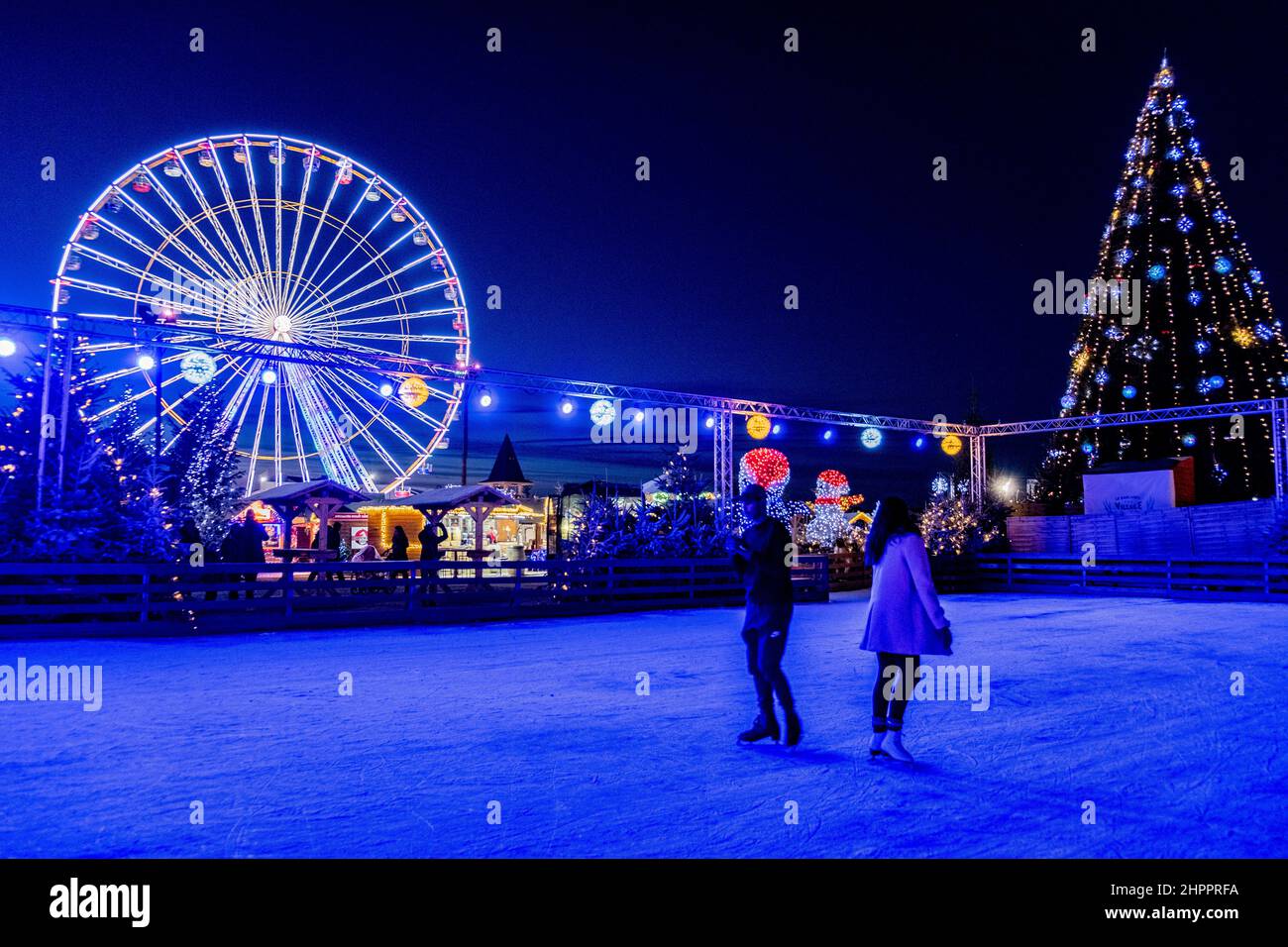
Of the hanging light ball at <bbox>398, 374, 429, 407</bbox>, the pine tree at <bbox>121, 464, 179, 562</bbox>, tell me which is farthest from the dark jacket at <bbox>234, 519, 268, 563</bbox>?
the hanging light ball at <bbox>398, 374, 429, 407</bbox>

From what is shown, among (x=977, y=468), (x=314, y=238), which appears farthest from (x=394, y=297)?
(x=977, y=468)

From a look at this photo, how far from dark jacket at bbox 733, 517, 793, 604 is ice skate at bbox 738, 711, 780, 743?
69 cm

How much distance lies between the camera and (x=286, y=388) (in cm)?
2069

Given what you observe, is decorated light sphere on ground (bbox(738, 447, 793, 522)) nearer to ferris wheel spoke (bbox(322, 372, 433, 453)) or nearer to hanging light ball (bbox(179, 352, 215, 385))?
ferris wheel spoke (bbox(322, 372, 433, 453))

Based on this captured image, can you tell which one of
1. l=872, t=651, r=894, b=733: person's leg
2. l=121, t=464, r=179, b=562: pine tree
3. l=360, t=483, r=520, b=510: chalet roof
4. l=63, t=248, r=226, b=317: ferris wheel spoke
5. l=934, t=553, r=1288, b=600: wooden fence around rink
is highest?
l=63, t=248, r=226, b=317: ferris wheel spoke

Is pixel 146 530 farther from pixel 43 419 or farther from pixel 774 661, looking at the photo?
pixel 774 661

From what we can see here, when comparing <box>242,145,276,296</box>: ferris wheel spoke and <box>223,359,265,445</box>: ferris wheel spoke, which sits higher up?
<box>242,145,276,296</box>: ferris wheel spoke

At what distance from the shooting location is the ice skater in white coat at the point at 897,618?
15.2 ft

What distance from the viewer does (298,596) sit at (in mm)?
13734

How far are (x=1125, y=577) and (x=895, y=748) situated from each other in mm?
19174

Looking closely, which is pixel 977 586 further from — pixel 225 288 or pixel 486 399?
pixel 225 288

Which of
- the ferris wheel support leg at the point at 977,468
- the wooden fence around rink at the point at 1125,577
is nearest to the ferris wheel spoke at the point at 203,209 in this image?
the wooden fence around rink at the point at 1125,577

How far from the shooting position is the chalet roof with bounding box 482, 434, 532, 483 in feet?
160
